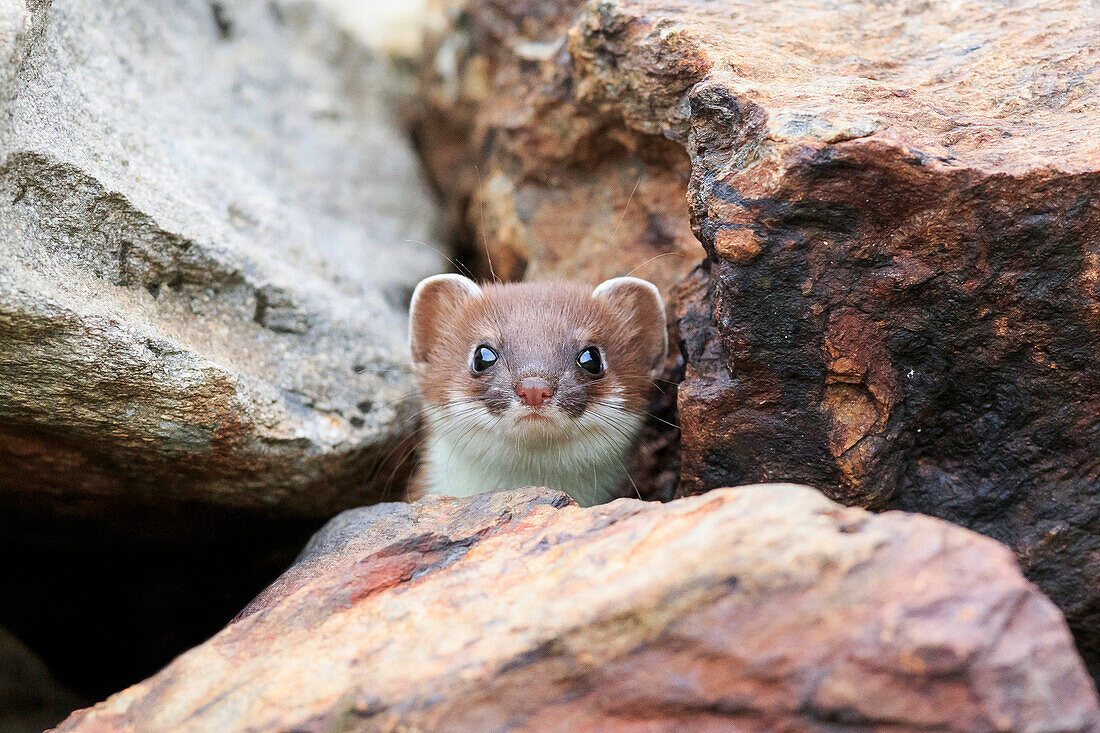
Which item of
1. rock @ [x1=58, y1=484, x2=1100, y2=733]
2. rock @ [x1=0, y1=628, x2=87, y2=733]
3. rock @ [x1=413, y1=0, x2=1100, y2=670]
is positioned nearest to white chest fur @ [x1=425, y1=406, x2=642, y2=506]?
rock @ [x1=413, y1=0, x2=1100, y2=670]

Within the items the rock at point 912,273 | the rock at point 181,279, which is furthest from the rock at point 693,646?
the rock at point 181,279

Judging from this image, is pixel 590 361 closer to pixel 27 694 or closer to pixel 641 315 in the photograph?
pixel 641 315

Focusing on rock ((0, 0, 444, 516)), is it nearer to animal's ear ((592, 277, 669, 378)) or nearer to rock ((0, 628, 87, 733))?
animal's ear ((592, 277, 669, 378))

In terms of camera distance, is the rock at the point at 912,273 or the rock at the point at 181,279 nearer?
the rock at the point at 912,273

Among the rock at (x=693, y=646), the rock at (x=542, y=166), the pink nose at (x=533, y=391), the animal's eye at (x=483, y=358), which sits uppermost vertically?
the rock at (x=542, y=166)

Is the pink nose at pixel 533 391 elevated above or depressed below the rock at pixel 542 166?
below

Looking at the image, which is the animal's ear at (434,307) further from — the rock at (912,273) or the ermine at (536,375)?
the rock at (912,273)

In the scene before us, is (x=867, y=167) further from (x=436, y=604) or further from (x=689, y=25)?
(x=436, y=604)
